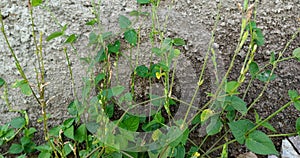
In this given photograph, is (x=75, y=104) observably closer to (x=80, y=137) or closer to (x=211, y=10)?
(x=80, y=137)

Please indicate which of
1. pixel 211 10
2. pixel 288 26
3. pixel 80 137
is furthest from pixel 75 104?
pixel 288 26

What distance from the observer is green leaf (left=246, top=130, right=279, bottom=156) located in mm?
925

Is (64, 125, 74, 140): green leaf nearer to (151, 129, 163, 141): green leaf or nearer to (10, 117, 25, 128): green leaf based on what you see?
(10, 117, 25, 128): green leaf

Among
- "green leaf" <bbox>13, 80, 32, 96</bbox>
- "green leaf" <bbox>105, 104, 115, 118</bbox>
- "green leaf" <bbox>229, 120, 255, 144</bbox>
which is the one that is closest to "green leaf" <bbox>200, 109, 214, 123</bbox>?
"green leaf" <bbox>229, 120, 255, 144</bbox>

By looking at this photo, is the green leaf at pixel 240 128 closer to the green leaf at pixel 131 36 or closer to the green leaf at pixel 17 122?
the green leaf at pixel 131 36

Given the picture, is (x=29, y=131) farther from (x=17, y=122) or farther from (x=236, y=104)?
(x=236, y=104)

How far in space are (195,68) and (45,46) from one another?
0.52 m

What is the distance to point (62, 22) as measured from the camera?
1.32m

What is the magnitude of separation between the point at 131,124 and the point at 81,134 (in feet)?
0.62

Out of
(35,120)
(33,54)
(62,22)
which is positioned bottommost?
(35,120)

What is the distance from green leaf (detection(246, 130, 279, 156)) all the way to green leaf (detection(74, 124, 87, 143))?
1.60ft

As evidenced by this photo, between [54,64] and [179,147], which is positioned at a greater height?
[54,64]

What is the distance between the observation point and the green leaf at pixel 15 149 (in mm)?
1206

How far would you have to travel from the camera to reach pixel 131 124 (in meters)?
1.08
